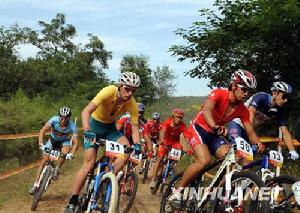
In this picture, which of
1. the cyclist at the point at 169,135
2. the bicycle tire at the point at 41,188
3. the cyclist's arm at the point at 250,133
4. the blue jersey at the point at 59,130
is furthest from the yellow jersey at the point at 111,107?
the cyclist at the point at 169,135

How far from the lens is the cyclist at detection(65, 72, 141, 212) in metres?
6.36

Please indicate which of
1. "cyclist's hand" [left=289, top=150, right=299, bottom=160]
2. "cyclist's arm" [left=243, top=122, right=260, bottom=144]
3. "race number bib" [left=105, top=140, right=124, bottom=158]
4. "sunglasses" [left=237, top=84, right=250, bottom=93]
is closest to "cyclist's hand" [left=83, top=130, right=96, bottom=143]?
"race number bib" [left=105, top=140, right=124, bottom=158]

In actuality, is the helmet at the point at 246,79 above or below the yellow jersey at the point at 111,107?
above

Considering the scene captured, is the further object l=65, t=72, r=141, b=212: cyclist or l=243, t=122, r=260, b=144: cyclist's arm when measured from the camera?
l=243, t=122, r=260, b=144: cyclist's arm

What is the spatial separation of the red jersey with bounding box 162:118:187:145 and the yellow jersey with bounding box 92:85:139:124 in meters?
3.89

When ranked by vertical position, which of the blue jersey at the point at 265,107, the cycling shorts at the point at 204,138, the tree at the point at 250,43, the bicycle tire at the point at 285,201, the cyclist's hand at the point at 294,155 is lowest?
the bicycle tire at the point at 285,201

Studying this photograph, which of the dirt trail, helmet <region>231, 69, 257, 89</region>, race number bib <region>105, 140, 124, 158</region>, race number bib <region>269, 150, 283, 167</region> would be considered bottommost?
the dirt trail

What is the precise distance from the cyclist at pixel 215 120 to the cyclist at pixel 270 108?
1.66 feet

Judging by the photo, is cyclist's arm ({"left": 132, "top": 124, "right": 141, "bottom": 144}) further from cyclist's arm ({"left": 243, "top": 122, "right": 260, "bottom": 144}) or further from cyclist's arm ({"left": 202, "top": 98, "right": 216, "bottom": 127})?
cyclist's arm ({"left": 243, "top": 122, "right": 260, "bottom": 144})

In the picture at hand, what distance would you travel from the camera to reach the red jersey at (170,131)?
11055 mm

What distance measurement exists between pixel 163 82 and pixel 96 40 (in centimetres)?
1604

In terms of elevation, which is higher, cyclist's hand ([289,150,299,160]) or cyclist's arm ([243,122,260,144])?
cyclist's arm ([243,122,260,144])

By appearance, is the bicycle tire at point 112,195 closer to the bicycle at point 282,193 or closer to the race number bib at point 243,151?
the race number bib at point 243,151

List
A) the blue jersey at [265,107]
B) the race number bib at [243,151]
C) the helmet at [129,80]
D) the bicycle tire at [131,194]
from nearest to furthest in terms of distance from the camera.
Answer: the race number bib at [243,151], the helmet at [129,80], the blue jersey at [265,107], the bicycle tire at [131,194]
